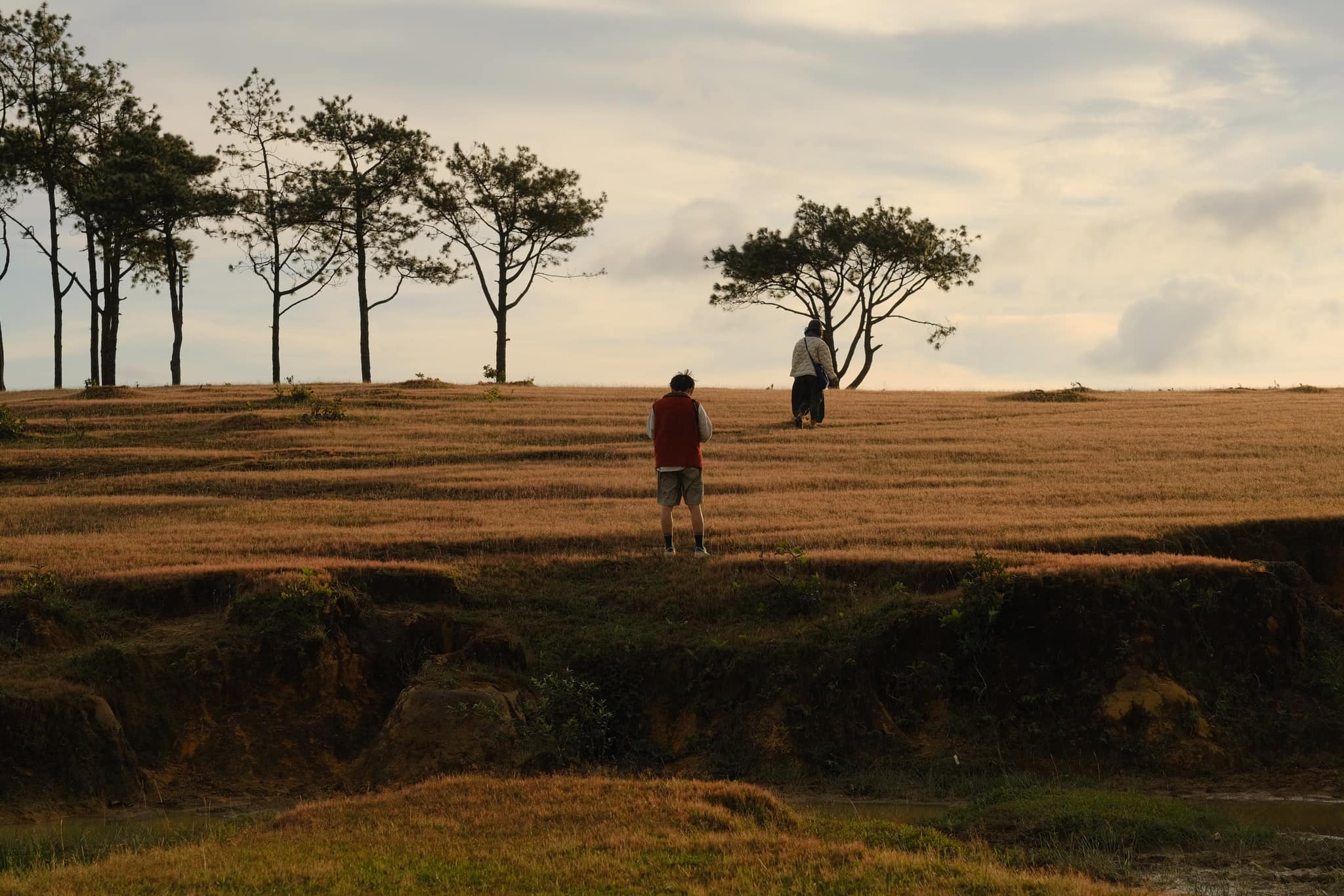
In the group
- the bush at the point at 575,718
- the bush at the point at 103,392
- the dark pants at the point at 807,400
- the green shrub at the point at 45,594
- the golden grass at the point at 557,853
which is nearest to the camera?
the golden grass at the point at 557,853

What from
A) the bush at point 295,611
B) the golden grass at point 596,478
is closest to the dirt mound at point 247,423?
the golden grass at point 596,478

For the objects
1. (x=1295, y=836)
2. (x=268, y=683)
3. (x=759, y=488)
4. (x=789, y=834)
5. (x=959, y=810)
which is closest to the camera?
(x=789, y=834)

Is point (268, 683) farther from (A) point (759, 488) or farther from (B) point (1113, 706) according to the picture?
(A) point (759, 488)

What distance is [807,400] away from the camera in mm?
31469

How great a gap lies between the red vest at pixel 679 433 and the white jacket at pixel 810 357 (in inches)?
461

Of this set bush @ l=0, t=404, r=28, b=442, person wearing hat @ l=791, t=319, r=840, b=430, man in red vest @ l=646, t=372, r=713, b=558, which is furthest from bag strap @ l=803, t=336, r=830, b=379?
bush @ l=0, t=404, r=28, b=442

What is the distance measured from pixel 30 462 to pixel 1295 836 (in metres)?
24.3

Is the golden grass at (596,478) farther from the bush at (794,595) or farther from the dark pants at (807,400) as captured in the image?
the bush at (794,595)

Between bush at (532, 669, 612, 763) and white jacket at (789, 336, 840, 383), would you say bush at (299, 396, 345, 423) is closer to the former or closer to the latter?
white jacket at (789, 336, 840, 383)

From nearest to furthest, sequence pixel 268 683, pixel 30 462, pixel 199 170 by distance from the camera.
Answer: pixel 268 683 < pixel 30 462 < pixel 199 170

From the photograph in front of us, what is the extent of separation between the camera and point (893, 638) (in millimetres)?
14875

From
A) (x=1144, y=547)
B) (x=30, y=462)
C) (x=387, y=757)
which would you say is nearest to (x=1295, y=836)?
(x=1144, y=547)

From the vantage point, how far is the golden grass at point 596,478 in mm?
18172

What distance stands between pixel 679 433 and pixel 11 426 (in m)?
20.1
